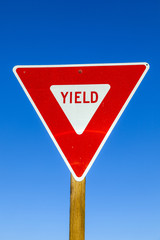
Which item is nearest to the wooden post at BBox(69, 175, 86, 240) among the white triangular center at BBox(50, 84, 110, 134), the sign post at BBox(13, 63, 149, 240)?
the sign post at BBox(13, 63, 149, 240)

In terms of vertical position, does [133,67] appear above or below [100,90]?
above

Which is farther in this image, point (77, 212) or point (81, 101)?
point (81, 101)

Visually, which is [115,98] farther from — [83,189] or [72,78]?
[83,189]

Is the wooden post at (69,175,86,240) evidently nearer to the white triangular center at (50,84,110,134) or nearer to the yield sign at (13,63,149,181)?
the yield sign at (13,63,149,181)

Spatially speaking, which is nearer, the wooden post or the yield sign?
the wooden post

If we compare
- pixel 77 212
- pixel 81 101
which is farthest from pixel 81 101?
pixel 77 212

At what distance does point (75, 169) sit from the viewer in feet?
6.22

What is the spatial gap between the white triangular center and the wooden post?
13.6 inches

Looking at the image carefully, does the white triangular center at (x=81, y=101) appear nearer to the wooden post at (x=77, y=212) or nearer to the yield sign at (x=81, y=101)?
the yield sign at (x=81, y=101)

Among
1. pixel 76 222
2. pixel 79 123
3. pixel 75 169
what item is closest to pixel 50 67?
pixel 79 123

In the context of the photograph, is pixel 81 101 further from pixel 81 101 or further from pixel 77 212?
pixel 77 212

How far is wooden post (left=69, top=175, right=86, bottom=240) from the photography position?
1.82m

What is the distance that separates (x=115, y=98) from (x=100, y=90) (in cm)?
10

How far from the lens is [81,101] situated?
1969 millimetres
